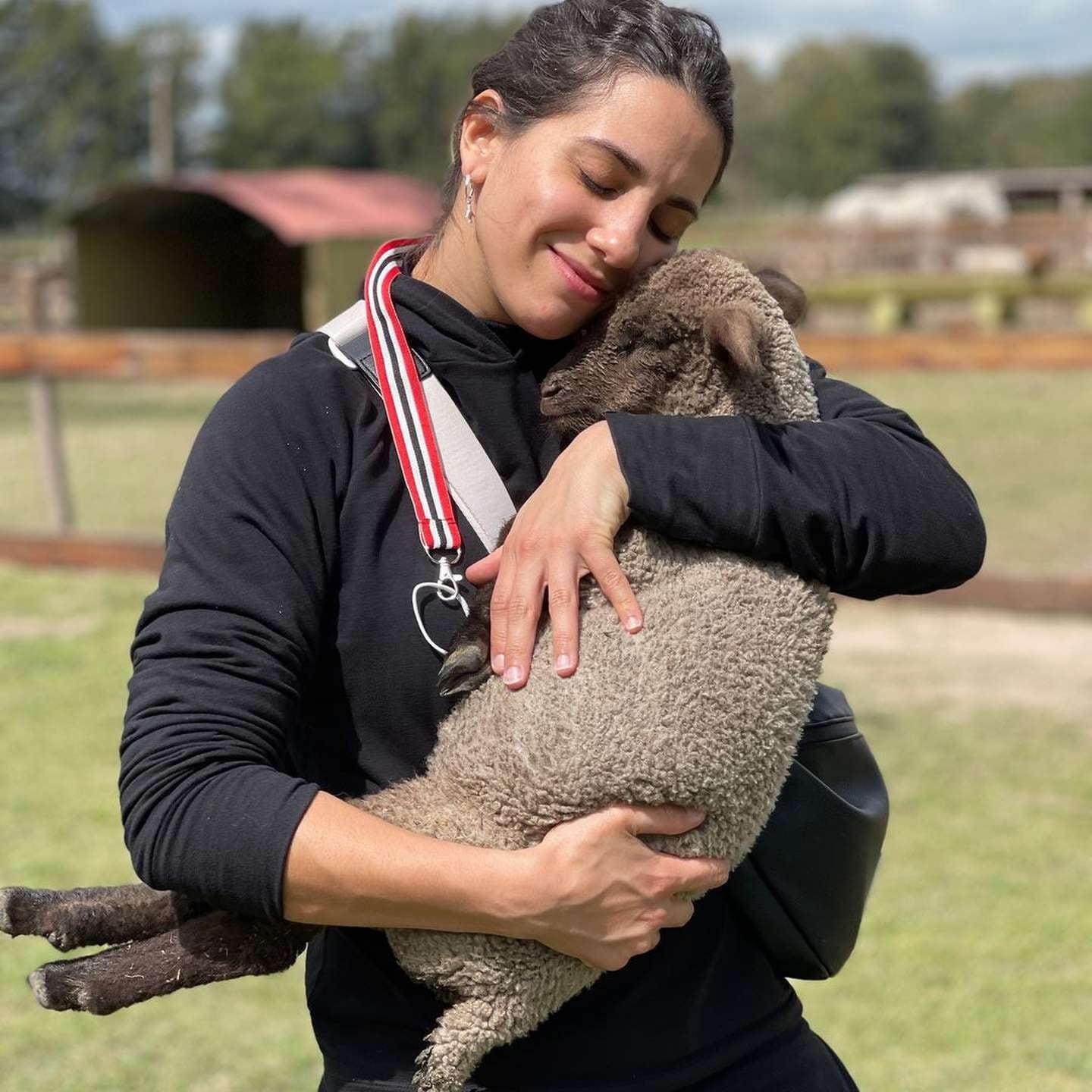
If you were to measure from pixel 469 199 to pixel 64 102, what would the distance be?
4158 inches

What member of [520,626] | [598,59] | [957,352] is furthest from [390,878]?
[957,352]

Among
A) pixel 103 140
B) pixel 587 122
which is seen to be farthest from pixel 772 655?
pixel 103 140

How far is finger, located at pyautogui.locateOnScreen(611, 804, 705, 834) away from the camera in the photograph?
177 cm

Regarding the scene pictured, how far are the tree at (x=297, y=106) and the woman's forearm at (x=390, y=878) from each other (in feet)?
302

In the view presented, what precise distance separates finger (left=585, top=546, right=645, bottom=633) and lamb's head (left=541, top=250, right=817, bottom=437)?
0.26 metres

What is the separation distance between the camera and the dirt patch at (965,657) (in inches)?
264

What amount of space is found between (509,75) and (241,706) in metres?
0.89

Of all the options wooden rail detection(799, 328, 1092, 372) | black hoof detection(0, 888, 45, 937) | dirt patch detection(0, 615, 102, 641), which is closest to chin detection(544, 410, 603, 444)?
black hoof detection(0, 888, 45, 937)

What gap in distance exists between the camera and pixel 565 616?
1.83 metres

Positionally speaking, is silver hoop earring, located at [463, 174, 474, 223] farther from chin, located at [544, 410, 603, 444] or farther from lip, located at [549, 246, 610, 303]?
chin, located at [544, 410, 603, 444]

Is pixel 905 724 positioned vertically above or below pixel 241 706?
below

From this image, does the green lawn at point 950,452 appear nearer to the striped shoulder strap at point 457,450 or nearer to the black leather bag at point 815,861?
the black leather bag at point 815,861

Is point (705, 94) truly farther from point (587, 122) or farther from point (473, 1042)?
point (473, 1042)

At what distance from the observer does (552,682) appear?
183 centimetres
